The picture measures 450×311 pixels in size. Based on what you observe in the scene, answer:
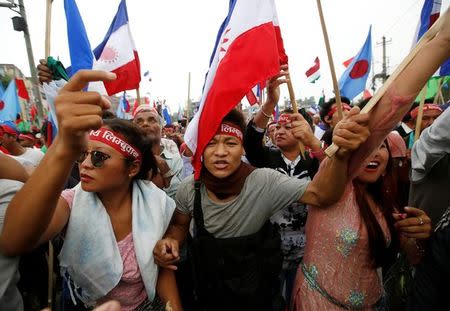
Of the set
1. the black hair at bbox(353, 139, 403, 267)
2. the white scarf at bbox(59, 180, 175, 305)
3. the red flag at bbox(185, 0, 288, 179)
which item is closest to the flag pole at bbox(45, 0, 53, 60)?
the white scarf at bbox(59, 180, 175, 305)

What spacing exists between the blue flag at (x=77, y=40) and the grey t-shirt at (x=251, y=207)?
2.51 metres

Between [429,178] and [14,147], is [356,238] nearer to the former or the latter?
[429,178]

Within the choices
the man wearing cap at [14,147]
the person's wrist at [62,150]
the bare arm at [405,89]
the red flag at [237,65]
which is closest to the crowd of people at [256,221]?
the bare arm at [405,89]

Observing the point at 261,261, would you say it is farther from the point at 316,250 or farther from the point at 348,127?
the point at 348,127

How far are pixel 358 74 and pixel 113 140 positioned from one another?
17.6 feet

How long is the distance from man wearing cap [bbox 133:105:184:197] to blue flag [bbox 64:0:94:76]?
0.88m

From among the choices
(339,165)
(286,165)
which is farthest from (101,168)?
(286,165)

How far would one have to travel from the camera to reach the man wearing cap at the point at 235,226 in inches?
66.7

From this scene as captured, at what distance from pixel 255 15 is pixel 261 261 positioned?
1590mm

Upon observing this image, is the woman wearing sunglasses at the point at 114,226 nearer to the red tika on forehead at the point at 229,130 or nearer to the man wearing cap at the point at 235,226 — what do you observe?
the man wearing cap at the point at 235,226

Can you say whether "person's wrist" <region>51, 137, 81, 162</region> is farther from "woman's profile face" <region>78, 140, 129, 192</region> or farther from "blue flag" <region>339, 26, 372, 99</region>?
"blue flag" <region>339, 26, 372, 99</region>

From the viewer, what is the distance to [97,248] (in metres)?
1.46

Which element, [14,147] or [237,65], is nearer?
[237,65]

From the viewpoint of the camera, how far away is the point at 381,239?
62.1 inches
